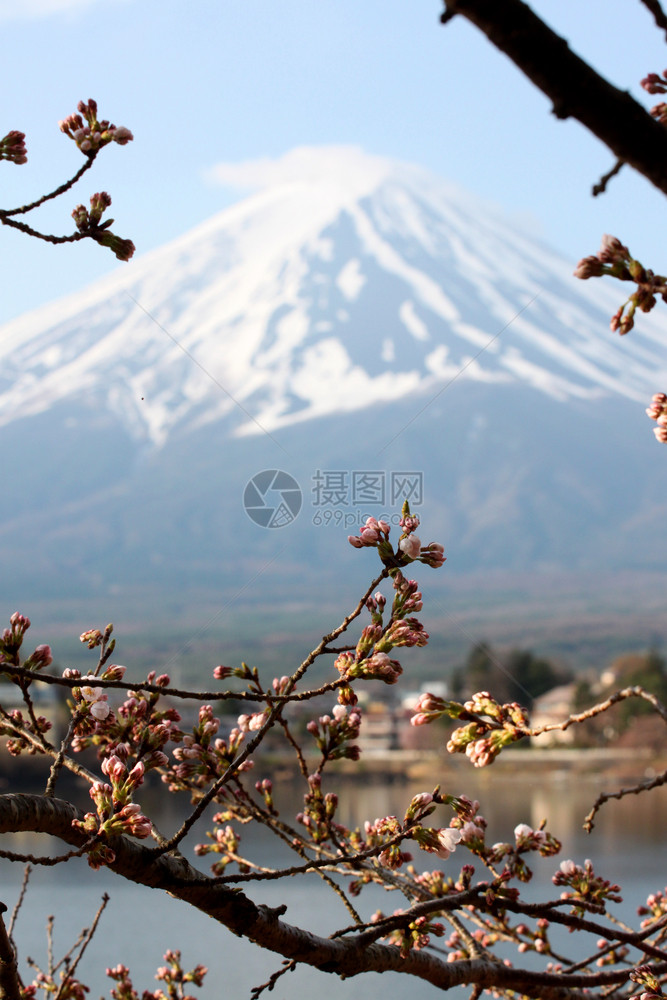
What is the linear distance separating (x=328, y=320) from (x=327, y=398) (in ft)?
41.7

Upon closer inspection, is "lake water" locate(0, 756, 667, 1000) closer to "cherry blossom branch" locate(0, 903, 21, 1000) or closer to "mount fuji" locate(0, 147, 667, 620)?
"cherry blossom branch" locate(0, 903, 21, 1000)

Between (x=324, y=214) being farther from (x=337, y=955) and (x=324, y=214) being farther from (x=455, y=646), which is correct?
(x=337, y=955)

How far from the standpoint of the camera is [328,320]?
13750cm

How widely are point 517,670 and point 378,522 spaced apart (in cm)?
3932

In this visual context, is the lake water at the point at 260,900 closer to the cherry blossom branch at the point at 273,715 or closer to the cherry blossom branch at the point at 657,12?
the cherry blossom branch at the point at 273,715

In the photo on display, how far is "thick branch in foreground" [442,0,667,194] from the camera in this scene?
86 cm

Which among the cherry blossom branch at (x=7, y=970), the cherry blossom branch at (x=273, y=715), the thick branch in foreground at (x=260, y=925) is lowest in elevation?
the cherry blossom branch at (x=7, y=970)

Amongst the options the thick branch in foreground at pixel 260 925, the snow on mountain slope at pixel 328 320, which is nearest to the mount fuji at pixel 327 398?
the snow on mountain slope at pixel 328 320

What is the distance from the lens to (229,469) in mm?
115188

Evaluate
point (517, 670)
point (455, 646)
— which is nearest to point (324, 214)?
point (455, 646)

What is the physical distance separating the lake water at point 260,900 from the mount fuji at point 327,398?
77.5m

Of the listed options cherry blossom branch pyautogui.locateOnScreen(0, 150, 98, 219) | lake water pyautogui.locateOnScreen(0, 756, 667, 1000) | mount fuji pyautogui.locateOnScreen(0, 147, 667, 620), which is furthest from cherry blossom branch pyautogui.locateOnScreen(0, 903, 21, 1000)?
mount fuji pyautogui.locateOnScreen(0, 147, 667, 620)

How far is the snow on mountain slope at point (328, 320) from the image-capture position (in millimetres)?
121125

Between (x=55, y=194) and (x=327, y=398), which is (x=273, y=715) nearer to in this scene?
(x=55, y=194)
